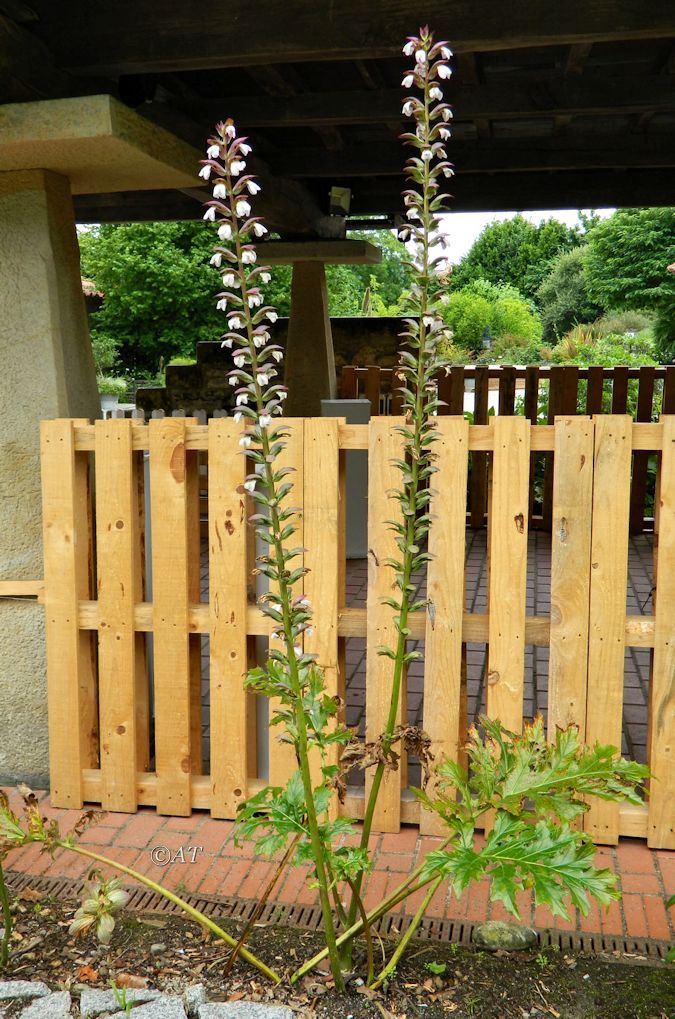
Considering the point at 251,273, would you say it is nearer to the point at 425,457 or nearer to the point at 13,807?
the point at 425,457

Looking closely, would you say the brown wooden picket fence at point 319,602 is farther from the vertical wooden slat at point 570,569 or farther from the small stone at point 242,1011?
the small stone at point 242,1011

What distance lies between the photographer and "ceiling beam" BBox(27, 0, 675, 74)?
3.63m

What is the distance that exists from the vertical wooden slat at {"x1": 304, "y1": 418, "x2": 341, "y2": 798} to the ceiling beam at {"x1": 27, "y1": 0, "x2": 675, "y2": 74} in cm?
159

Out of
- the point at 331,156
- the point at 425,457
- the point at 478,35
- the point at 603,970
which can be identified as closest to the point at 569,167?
the point at 331,156

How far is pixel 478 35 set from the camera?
12.1 feet

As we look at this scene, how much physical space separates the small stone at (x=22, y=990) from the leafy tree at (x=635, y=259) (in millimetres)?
28761

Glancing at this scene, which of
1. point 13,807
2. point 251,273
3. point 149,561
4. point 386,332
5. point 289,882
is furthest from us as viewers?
point 386,332

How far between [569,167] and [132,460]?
504 centimetres

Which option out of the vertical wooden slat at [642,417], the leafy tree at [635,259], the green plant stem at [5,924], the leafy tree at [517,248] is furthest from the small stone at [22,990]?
the leafy tree at [517,248]

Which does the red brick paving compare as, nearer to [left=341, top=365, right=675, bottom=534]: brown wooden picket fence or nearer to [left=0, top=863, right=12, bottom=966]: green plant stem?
[left=0, top=863, right=12, bottom=966]: green plant stem

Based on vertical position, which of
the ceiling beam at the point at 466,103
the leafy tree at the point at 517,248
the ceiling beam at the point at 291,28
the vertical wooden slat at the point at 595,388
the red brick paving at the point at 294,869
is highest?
the leafy tree at the point at 517,248

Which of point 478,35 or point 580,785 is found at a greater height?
point 478,35

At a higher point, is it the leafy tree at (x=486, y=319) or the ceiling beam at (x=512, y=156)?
the leafy tree at (x=486, y=319)

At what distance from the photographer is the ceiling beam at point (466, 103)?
5359mm
